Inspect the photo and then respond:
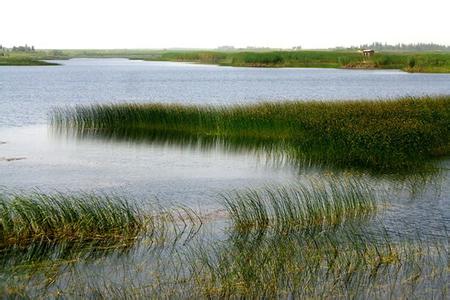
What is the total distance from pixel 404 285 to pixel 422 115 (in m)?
13.5

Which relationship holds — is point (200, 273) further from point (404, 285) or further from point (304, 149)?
point (304, 149)

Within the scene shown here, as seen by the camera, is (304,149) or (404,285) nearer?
(404,285)

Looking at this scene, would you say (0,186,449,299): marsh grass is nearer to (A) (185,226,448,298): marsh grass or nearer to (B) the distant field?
(A) (185,226,448,298): marsh grass

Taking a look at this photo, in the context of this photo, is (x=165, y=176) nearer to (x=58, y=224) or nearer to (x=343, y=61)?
(x=58, y=224)

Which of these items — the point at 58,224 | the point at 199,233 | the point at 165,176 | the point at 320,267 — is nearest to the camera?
the point at 320,267

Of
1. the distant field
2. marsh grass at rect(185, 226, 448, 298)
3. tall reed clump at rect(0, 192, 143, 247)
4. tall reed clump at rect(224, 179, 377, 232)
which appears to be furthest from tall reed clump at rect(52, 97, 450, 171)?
the distant field

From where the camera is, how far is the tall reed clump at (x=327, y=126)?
18.6 m

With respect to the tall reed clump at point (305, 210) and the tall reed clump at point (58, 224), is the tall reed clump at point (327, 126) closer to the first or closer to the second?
the tall reed clump at point (305, 210)

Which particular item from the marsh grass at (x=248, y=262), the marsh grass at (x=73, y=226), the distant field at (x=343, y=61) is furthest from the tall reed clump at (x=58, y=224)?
the distant field at (x=343, y=61)

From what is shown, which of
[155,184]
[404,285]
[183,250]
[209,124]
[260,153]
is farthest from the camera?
[209,124]

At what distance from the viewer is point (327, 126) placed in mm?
20281

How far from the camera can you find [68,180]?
1719cm

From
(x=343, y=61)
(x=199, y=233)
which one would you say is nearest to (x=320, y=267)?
(x=199, y=233)

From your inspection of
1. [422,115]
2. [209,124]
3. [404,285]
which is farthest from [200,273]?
[209,124]
